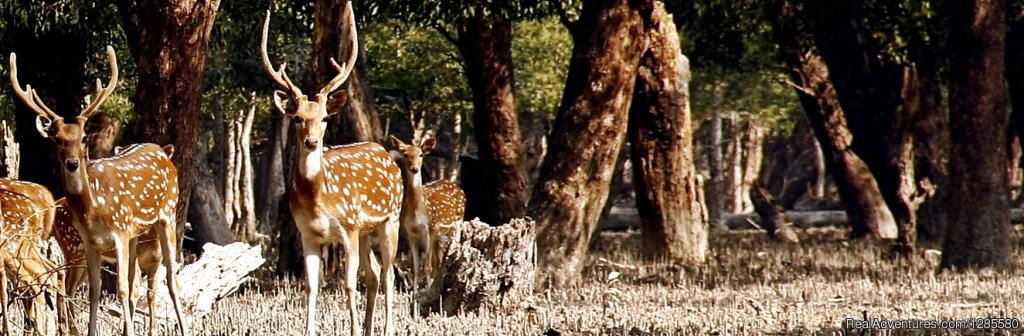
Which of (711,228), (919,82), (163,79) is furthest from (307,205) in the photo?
(711,228)

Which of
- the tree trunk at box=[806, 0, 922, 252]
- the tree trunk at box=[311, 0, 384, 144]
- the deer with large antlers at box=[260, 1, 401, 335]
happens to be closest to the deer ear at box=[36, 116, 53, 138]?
the deer with large antlers at box=[260, 1, 401, 335]

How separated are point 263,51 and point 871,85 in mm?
14269

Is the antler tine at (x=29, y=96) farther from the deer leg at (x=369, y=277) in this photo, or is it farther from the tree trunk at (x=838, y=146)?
the tree trunk at (x=838, y=146)

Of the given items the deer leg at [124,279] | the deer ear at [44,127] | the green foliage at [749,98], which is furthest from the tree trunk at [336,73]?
the green foliage at [749,98]

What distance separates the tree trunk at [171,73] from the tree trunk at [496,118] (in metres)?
7.01

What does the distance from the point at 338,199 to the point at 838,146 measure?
15065 millimetres

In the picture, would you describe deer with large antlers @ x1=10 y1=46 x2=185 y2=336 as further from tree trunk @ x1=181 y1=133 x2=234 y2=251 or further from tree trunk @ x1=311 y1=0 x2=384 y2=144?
tree trunk @ x1=181 y1=133 x2=234 y2=251

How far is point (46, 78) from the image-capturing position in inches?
821

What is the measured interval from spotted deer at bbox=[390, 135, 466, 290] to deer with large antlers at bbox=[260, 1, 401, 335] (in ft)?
12.0

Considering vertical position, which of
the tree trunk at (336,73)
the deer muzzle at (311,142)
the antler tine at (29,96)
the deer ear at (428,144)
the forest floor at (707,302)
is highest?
the tree trunk at (336,73)

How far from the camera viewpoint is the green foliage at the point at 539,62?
34750 mm

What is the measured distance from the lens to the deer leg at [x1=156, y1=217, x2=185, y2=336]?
1019 cm

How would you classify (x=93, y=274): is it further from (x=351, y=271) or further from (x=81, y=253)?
(x=351, y=271)

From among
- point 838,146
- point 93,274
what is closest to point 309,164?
point 93,274
